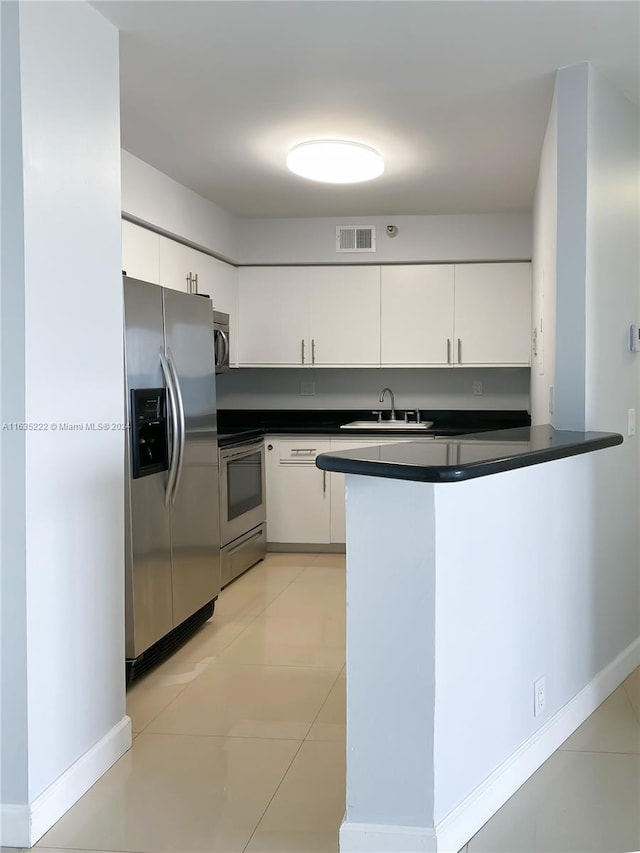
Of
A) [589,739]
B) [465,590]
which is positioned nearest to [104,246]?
[465,590]

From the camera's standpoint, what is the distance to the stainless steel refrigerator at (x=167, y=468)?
3.33 m

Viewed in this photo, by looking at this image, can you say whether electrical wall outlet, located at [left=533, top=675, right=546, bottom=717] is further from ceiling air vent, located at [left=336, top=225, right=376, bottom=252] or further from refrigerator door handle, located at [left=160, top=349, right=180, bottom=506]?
ceiling air vent, located at [left=336, top=225, right=376, bottom=252]

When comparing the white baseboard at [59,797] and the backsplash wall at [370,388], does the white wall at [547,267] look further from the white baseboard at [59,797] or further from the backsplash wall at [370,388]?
the white baseboard at [59,797]

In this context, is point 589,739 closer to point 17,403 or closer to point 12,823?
point 12,823

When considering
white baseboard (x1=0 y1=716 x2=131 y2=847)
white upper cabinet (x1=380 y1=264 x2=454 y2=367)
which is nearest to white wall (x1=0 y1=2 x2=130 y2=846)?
white baseboard (x1=0 y1=716 x2=131 y2=847)

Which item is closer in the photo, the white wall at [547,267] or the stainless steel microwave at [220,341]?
the white wall at [547,267]

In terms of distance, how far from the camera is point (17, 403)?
2188mm

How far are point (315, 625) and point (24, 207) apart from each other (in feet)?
8.79

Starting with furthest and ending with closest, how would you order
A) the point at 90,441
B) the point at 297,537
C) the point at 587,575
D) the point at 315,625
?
the point at 297,537, the point at 315,625, the point at 587,575, the point at 90,441

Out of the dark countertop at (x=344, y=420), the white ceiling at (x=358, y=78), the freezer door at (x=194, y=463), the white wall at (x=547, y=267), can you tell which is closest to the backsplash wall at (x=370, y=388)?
the dark countertop at (x=344, y=420)

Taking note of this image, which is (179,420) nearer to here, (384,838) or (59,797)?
(59,797)

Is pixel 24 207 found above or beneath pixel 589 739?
above

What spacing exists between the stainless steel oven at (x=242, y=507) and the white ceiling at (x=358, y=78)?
1.69 m

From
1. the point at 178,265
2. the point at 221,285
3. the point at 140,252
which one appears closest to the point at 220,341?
the point at 178,265
